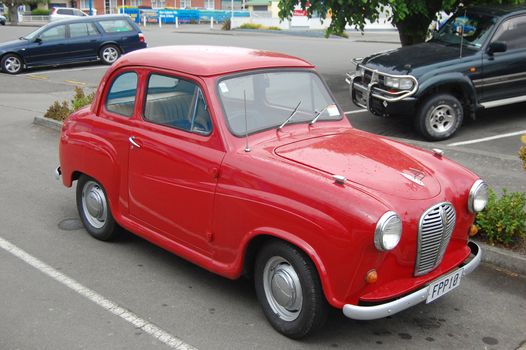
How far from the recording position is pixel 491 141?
9.35 m

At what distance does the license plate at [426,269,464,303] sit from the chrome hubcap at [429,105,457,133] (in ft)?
17.8

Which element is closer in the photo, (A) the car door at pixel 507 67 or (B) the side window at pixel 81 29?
(A) the car door at pixel 507 67

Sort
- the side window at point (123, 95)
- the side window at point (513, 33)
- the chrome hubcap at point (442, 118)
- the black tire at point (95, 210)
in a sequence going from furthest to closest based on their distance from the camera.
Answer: the side window at point (513, 33) → the chrome hubcap at point (442, 118) → the black tire at point (95, 210) → the side window at point (123, 95)

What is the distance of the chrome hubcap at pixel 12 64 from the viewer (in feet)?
60.3

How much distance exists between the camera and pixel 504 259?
17.1 feet

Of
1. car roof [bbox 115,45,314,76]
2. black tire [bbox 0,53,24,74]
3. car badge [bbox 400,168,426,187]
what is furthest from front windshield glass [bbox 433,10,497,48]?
black tire [bbox 0,53,24,74]

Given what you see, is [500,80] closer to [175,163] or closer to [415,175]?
[415,175]

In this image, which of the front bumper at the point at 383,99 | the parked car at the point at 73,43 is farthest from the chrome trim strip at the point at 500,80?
the parked car at the point at 73,43

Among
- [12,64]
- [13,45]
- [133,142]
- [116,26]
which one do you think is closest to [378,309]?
[133,142]

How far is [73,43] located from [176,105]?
51.3 feet

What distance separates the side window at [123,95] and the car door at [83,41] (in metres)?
14.7

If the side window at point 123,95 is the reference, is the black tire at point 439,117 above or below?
below

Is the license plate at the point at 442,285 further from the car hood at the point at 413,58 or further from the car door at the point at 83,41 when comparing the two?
the car door at the point at 83,41

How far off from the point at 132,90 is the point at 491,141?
20.3 feet
